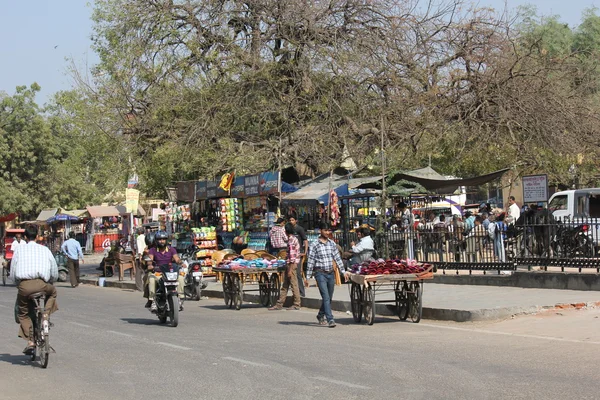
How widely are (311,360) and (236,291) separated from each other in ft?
28.1

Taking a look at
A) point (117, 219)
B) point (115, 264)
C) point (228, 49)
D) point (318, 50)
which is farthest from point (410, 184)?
point (117, 219)

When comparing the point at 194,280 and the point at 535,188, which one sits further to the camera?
the point at 194,280

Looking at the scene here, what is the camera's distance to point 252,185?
2550 centimetres

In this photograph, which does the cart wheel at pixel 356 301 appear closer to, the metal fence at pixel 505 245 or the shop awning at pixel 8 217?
the metal fence at pixel 505 245

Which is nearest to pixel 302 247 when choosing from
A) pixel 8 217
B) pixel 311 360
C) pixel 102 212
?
pixel 311 360

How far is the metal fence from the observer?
1808 cm

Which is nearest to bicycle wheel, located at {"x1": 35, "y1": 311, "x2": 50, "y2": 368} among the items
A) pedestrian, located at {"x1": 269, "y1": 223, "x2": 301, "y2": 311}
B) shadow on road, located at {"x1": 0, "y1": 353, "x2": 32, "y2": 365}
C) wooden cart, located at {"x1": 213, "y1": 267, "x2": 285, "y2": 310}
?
shadow on road, located at {"x1": 0, "y1": 353, "x2": 32, "y2": 365}

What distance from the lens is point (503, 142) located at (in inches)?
1160

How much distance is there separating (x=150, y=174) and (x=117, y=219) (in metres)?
28.8

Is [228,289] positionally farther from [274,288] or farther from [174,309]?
[174,309]

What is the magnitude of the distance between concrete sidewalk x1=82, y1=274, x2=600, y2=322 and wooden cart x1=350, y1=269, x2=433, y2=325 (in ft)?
1.71

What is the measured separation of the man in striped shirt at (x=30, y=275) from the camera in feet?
36.2

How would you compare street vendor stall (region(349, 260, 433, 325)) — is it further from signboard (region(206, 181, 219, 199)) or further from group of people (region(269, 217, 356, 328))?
signboard (region(206, 181, 219, 199))

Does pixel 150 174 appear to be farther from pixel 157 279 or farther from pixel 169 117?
pixel 157 279
